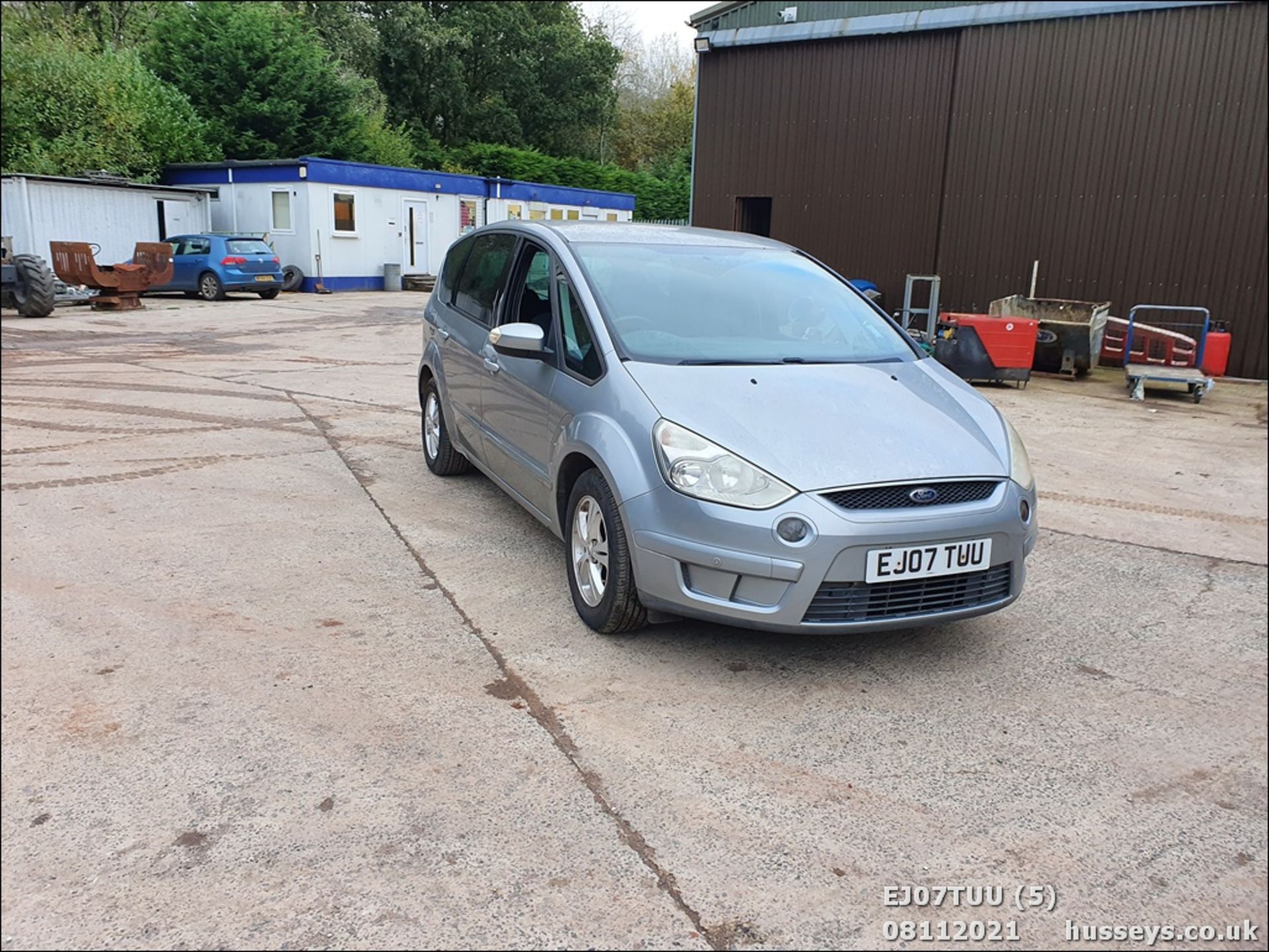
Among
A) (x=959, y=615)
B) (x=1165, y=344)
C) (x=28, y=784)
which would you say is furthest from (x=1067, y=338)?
(x=28, y=784)

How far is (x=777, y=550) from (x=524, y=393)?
5.86 feet

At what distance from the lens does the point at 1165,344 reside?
38.3 feet

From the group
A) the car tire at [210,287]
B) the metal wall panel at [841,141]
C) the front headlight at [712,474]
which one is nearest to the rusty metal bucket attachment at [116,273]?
the car tire at [210,287]

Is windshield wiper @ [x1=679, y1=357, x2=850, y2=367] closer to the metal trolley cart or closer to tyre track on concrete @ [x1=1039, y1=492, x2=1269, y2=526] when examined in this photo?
tyre track on concrete @ [x1=1039, y1=492, x2=1269, y2=526]

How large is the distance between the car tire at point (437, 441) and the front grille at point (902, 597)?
3.26 metres

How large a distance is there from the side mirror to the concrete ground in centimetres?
106

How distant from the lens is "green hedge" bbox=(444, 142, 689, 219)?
3759 centimetres

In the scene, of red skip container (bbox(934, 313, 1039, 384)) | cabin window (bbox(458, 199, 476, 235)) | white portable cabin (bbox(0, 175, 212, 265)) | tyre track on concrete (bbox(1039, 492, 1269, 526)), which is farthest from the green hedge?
tyre track on concrete (bbox(1039, 492, 1269, 526))

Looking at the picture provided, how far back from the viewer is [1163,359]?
11891 mm

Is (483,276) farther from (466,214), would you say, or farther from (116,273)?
(466,214)

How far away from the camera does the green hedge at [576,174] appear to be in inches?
1480

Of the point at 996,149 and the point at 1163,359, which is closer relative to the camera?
the point at 1163,359

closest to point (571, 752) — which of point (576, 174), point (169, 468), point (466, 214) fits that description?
point (169, 468)

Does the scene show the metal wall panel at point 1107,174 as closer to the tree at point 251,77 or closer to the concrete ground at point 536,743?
the concrete ground at point 536,743
